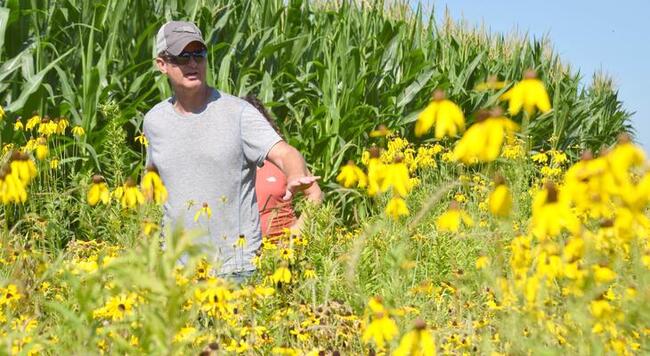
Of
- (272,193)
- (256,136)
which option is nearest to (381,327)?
(256,136)

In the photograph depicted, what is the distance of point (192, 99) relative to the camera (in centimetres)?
452

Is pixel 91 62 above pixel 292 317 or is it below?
above

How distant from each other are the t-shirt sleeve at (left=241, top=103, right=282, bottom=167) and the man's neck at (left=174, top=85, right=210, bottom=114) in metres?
0.20

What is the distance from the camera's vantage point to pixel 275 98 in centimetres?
816

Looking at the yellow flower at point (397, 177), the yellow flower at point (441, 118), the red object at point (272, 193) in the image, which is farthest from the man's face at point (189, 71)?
the yellow flower at point (441, 118)

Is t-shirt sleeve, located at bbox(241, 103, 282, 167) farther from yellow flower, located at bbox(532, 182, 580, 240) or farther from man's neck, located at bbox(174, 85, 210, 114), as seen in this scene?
yellow flower, located at bbox(532, 182, 580, 240)

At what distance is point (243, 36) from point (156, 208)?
413cm

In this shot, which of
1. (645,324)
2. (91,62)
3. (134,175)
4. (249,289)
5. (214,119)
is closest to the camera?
(645,324)

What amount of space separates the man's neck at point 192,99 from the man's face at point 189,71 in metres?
0.03

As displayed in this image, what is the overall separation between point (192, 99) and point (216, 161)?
0.32 meters

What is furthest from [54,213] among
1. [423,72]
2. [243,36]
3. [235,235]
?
[423,72]

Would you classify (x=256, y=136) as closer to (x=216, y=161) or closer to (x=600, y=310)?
(x=216, y=161)

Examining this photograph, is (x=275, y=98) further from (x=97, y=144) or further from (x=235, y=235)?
(x=235, y=235)

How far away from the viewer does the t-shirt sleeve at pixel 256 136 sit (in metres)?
4.40
